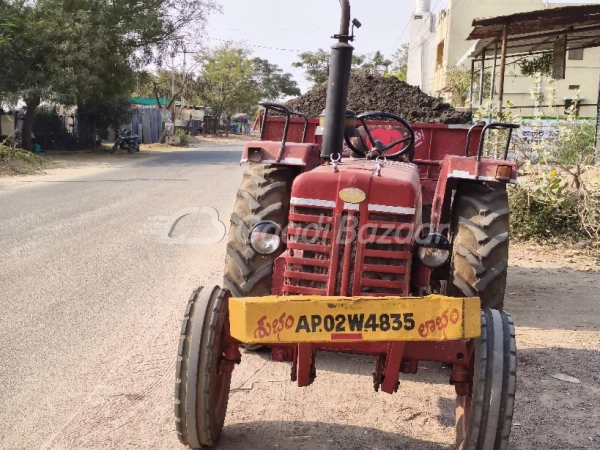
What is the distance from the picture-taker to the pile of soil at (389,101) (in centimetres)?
917

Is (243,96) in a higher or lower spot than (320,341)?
higher

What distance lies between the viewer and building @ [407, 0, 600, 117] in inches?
1238

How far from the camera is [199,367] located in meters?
3.60

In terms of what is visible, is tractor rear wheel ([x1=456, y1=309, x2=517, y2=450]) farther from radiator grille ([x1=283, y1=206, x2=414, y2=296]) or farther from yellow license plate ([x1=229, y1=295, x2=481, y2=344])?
radiator grille ([x1=283, y1=206, x2=414, y2=296])

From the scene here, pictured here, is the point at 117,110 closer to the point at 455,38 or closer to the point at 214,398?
the point at 455,38

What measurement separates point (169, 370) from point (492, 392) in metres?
2.46

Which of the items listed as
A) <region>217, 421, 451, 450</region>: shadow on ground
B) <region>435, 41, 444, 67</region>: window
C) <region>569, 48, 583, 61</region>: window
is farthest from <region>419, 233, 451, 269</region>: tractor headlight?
<region>435, 41, 444, 67</region>: window

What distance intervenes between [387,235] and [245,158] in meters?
1.86

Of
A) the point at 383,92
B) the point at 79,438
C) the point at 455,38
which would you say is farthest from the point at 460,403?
the point at 455,38

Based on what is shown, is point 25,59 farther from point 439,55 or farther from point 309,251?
point 439,55

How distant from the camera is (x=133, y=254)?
8859 mm

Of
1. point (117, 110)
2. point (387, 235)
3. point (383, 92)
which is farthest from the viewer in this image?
point (117, 110)

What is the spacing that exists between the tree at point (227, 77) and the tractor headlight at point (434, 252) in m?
60.3

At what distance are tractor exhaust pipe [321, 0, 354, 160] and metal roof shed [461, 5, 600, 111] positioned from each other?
24.8 ft
